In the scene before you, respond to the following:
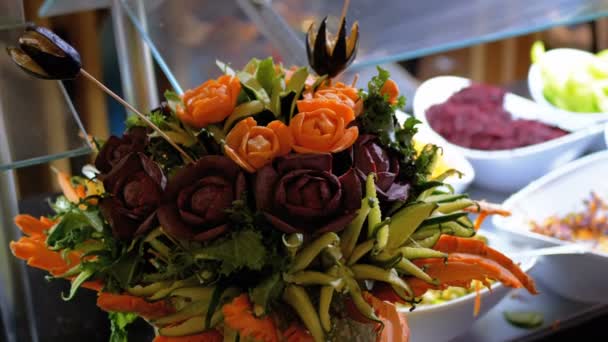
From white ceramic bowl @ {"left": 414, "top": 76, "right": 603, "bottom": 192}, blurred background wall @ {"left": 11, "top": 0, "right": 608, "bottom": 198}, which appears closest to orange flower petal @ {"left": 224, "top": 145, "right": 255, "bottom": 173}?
white ceramic bowl @ {"left": 414, "top": 76, "right": 603, "bottom": 192}

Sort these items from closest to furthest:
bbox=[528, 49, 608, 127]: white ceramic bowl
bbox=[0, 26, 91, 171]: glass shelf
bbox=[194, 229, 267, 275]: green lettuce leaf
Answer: bbox=[194, 229, 267, 275]: green lettuce leaf → bbox=[0, 26, 91, 171]: glass shelf → bbox=[528, 49, 608, 127]: white ceramic bowl

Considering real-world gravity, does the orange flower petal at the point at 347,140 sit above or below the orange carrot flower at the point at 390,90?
below

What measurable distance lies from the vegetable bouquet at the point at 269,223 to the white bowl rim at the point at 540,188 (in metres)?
0.41

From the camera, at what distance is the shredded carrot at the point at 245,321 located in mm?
697

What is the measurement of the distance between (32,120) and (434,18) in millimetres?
697

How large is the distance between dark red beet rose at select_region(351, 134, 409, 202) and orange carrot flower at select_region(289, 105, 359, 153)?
0.03 metres

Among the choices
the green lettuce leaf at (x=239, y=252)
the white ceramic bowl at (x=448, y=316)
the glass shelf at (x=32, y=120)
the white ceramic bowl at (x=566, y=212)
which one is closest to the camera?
the green lettuce leaf at (x=239, y=252)

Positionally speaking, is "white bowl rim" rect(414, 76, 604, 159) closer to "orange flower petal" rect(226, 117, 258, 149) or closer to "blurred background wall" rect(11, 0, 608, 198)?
"blurred background wall" rect(11, 0, 608, 198)

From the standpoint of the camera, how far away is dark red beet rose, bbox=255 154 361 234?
70cm

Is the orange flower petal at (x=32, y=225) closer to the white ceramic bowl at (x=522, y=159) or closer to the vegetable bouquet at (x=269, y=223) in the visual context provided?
the vegetable bouquet at (x=269, y=223)

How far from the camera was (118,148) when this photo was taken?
77 centimetres

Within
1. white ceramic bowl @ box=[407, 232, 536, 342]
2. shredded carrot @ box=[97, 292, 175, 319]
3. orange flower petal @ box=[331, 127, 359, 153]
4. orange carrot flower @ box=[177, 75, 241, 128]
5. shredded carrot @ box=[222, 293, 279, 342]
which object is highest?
orange carrot flower @ box=[177, 75, 241, 128]

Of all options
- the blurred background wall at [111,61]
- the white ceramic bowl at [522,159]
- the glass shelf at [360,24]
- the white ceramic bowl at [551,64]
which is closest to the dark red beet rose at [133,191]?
the glass shelf at [360,24]

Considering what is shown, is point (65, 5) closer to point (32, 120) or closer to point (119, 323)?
point (32, 120)
